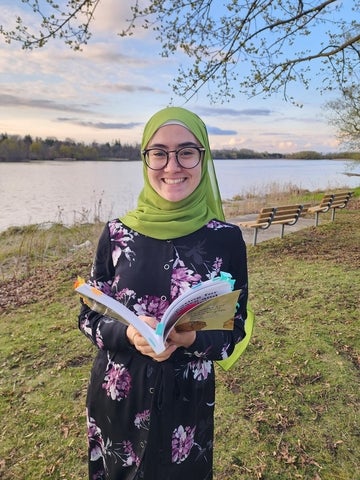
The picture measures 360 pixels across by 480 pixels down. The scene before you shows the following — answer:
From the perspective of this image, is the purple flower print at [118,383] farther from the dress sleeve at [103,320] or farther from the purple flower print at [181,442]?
the purple flower print at [181,442]

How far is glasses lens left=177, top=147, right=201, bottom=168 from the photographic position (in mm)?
1507

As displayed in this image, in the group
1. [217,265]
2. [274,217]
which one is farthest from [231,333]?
[274,217]

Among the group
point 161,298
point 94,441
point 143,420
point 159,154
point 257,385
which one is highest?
point 159,154

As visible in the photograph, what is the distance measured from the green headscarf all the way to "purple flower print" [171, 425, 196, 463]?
807mm

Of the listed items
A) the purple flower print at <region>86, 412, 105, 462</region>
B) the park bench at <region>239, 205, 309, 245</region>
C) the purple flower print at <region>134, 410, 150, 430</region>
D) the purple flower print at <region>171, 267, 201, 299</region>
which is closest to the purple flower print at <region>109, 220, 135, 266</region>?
the purple flower print at <region>171, 267, 201, 299</region>

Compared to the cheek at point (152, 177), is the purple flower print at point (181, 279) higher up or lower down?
lower down

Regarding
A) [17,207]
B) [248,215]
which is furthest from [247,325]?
[17,207]

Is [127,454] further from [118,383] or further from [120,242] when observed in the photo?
[120,242]

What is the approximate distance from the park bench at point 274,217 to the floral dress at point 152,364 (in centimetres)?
644

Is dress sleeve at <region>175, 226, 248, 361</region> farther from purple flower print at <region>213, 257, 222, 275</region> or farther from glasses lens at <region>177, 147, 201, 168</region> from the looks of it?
glasses lens at <region>177, 147, 201, 168</region>

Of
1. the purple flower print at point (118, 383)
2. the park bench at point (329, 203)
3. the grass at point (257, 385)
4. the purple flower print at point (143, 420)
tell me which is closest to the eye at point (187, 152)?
the purple flower print at point (118, 383)

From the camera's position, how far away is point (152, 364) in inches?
58.3

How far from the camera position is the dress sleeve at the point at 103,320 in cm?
141

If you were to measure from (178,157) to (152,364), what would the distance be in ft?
2.78
